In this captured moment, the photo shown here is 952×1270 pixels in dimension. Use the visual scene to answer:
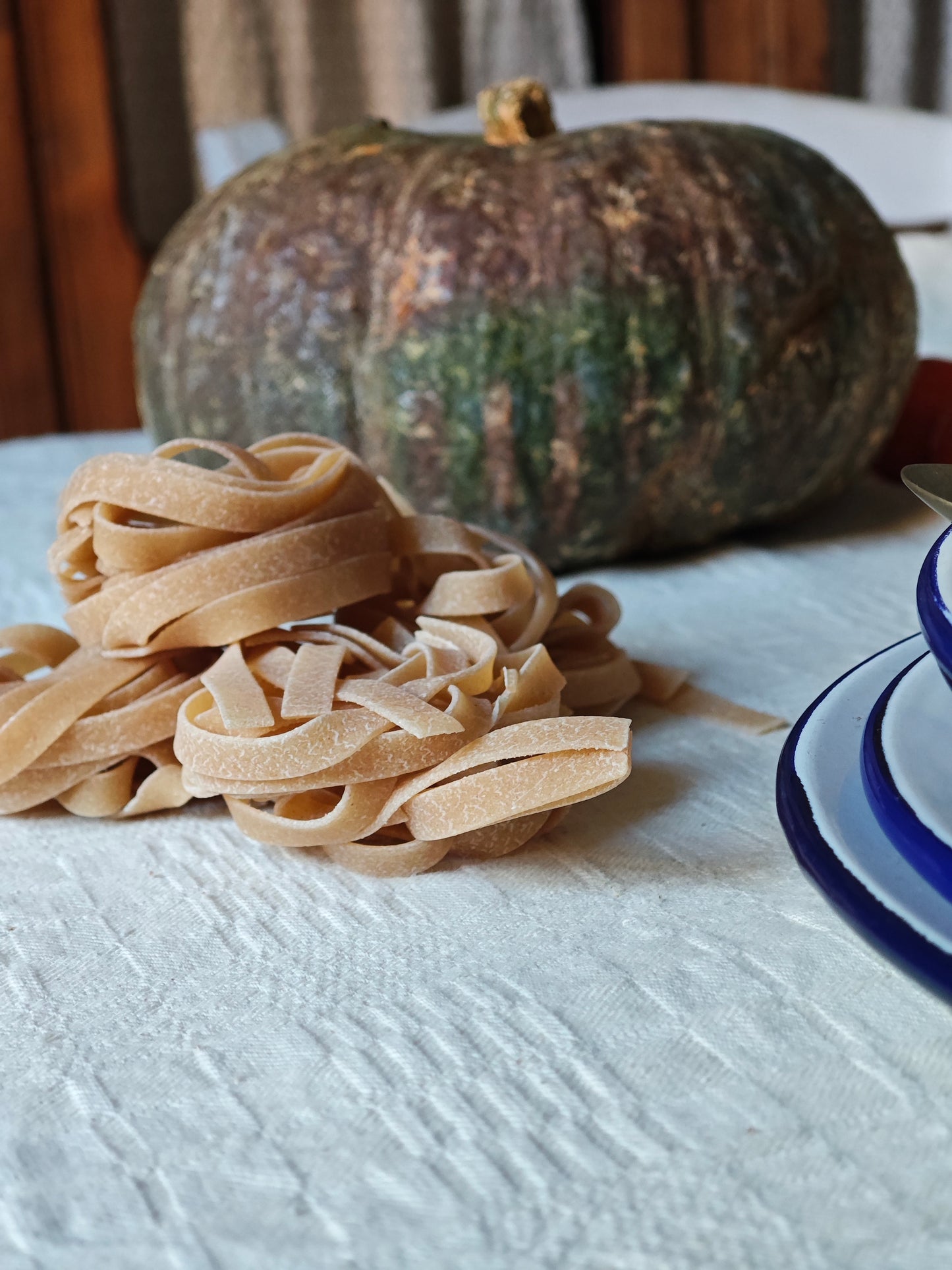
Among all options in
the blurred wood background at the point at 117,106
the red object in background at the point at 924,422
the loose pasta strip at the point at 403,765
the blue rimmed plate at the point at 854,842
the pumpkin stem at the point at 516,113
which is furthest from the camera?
the blurred wood background at the point at 117,106

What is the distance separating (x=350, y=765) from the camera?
0.53 m

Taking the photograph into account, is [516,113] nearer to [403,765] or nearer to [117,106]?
[403,765]

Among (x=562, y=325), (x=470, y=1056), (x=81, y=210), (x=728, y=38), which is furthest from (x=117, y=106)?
(x=470, y=1056)

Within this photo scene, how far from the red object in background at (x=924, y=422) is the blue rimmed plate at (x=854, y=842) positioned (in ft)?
2.57

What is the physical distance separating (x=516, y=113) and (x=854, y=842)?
0.84 meters

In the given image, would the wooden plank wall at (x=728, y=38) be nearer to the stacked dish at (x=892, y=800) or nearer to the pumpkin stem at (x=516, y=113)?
the pumpkin stem at (x=516, y=113)

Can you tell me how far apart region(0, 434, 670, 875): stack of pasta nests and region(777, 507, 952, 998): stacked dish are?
126mm

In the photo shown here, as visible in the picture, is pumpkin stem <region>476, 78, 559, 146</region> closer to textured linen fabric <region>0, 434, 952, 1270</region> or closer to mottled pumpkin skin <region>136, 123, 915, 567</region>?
mottled pumpkin skin <region>136, 123, 915, 567</region>

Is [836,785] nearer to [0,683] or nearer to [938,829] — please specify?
[938,829]

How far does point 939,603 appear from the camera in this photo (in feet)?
1.12

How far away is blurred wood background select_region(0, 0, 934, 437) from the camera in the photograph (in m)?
2.33

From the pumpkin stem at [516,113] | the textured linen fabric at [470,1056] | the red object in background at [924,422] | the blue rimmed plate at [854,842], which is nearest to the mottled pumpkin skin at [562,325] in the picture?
the pumpkin stem at [516,113]

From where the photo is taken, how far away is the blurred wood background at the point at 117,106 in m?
2.33

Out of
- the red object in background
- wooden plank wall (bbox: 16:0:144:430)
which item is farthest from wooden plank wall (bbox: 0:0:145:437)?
the red object in background
